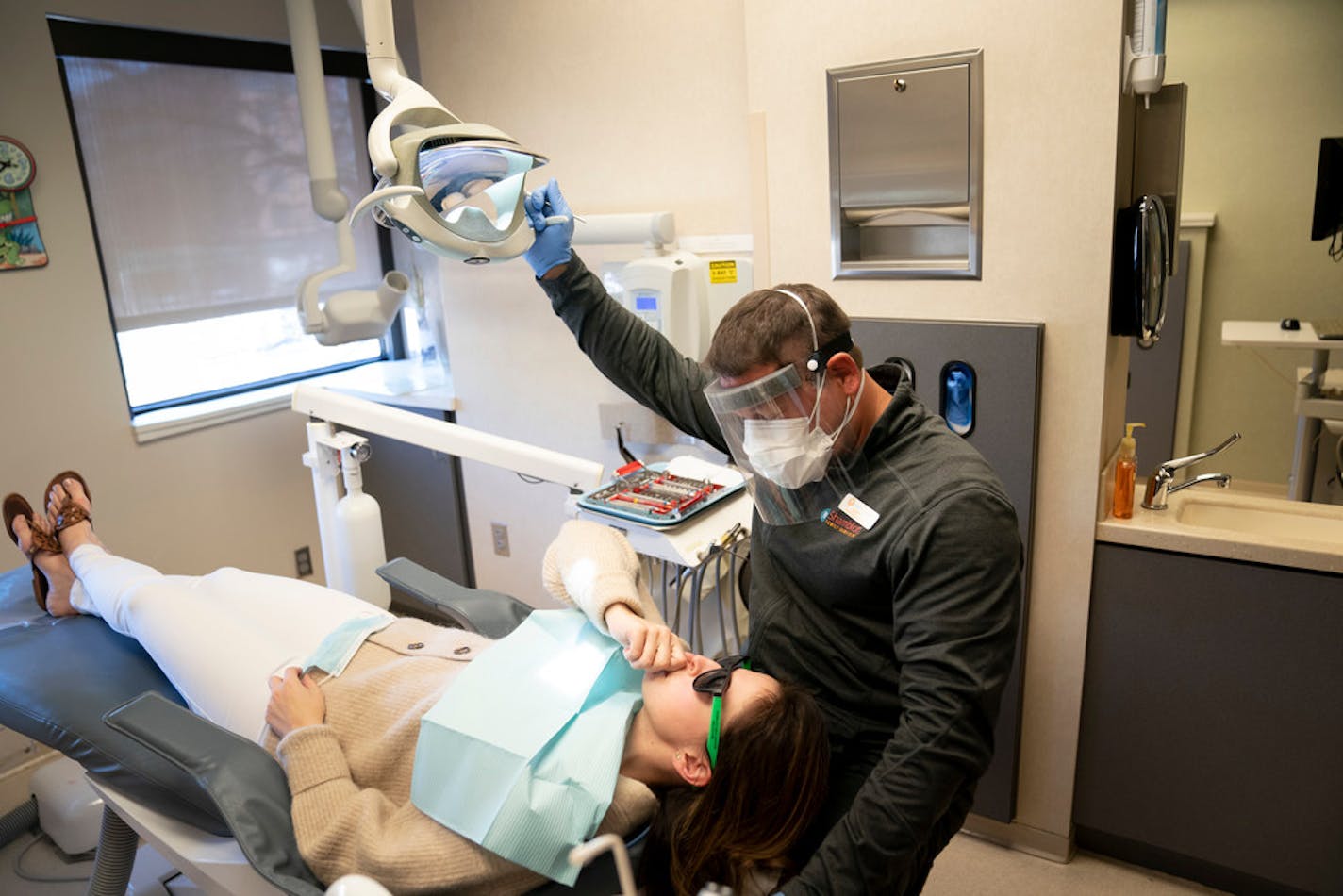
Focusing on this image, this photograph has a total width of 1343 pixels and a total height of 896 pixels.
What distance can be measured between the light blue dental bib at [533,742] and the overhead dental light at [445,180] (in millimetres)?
644

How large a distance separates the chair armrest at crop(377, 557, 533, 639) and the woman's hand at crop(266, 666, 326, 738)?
0.29 meters

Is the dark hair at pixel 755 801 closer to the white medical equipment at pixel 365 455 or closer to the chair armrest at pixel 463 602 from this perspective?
the chair armrest at pixel 463 602

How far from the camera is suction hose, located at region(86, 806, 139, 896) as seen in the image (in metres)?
1.89

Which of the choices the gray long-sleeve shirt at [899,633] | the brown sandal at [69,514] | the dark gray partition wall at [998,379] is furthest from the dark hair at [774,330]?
the brown sandal at [69,514]

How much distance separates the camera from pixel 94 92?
291 centimetres

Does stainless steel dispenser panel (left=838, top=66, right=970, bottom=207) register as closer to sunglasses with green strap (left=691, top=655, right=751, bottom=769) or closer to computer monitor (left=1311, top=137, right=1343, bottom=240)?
computer monitor (left=1311, top=137, right=1343, bottom=240)

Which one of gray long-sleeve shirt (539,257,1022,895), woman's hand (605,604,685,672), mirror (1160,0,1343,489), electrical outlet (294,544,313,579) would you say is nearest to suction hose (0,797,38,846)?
electrical outlet (294,544,313,579)

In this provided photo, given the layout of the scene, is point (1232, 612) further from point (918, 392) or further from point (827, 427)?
point (827, 427)

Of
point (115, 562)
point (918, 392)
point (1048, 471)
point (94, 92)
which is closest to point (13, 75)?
point (94, 92)

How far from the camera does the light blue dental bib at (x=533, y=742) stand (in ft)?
4.10

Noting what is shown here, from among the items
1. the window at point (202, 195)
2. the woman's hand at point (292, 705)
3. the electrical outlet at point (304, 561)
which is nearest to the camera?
the woman's hand at point (292, 705)

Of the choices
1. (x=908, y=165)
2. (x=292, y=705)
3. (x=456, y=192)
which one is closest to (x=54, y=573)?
(x=292, y=705)

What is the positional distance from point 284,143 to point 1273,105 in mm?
3125

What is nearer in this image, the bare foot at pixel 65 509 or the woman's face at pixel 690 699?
the woman's face at pixel 690 699
